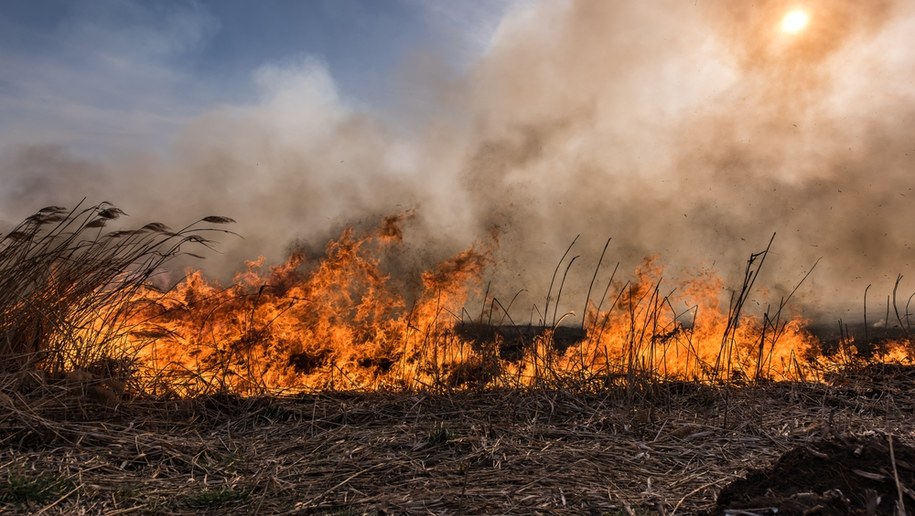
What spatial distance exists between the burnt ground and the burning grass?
0.06 ft

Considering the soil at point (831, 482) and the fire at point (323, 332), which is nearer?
the soil at point (831, 482)

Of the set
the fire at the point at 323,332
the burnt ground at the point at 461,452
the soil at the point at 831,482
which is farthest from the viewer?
the fire at the point at 323,332

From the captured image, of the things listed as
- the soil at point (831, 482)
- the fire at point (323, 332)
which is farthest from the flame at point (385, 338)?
the soil at point (831, 482)

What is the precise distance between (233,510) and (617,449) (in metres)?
2.03

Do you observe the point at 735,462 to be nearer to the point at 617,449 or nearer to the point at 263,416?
the point at 617,449

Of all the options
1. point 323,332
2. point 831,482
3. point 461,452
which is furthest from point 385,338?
point 831,482

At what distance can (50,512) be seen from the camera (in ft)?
9.27

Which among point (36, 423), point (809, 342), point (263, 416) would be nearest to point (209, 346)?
point (263, 416)

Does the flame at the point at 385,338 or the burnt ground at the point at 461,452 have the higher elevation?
the flame at the point at 385,338

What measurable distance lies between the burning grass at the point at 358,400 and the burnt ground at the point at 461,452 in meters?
0.02

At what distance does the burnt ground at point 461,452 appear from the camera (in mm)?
2502

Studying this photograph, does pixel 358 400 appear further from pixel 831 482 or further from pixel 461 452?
pixel 831 482

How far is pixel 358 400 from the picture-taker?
501 cm

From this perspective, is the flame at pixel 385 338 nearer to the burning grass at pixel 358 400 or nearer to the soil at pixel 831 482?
the burning grass at pixel 358 400
